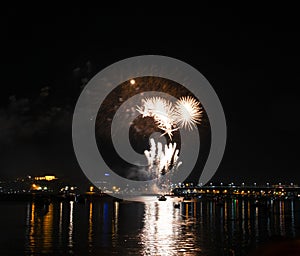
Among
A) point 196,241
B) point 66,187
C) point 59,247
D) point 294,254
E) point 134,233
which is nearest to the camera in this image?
point 294,254

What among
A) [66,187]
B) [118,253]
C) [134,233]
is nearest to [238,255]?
[118,253]

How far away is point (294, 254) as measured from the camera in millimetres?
5023

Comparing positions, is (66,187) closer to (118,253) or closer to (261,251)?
(118,253)

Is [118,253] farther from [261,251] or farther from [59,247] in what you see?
[261,251]

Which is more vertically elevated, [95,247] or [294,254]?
[294,254]

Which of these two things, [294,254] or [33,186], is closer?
[294,254]

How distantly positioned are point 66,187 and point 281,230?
161 metres

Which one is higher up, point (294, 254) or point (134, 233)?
point (294, 254)

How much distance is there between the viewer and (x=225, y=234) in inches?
1155

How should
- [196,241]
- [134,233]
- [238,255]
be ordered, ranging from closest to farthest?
[238,255], [196,241], [134,233]

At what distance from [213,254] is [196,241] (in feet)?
14.7

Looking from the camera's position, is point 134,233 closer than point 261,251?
No

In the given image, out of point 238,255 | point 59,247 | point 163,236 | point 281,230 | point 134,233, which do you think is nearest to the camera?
point 238,255

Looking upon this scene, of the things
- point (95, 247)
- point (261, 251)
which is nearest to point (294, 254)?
point (261, 251)
